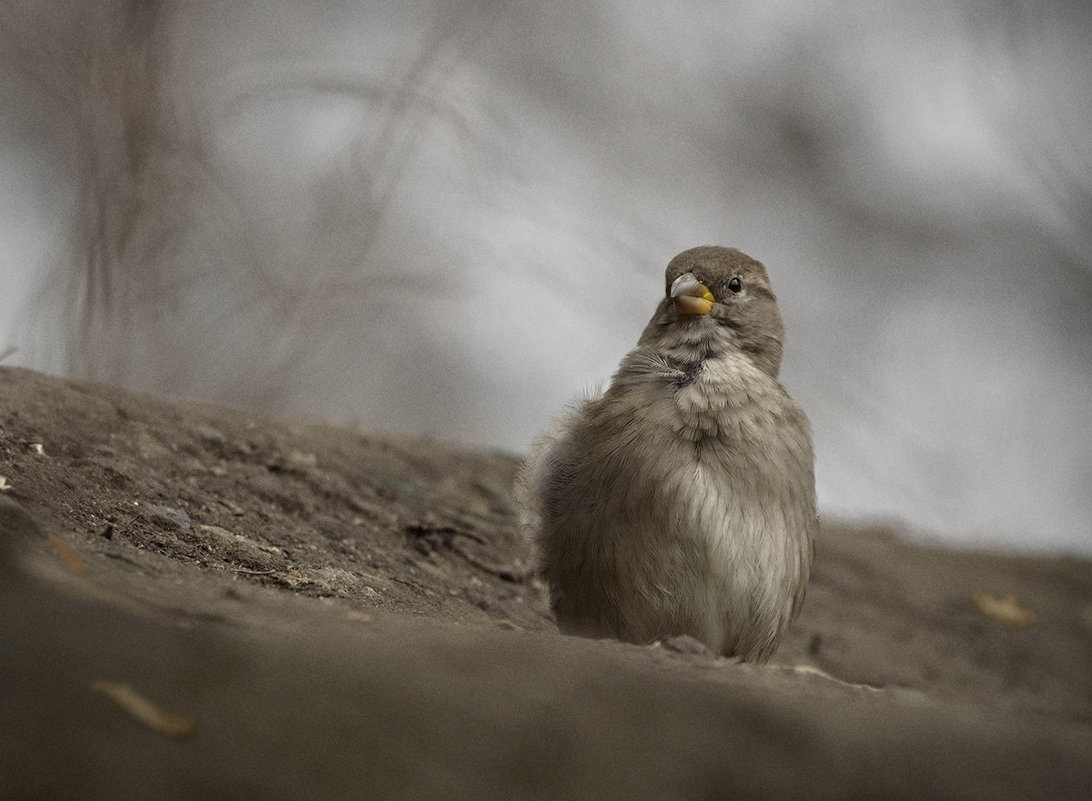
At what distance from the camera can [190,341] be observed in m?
5.73

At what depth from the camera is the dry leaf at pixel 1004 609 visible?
498 centimetres

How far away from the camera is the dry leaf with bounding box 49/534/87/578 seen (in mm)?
1832

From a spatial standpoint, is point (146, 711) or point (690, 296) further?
point (690, 296)

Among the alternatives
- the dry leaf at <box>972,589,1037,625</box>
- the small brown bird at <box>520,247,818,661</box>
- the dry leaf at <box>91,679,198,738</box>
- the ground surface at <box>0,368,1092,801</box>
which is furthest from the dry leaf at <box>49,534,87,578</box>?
the dry leaf at <box>972,589,1037,625</box>

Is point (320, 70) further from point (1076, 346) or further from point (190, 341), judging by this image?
point (1076, 346)

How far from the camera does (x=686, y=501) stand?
2.96 m

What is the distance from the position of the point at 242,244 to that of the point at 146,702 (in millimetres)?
4437

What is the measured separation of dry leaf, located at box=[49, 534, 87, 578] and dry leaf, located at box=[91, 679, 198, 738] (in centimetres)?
41

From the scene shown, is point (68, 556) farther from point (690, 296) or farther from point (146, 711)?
point (690, 296)

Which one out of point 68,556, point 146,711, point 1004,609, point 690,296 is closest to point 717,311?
point 690,296

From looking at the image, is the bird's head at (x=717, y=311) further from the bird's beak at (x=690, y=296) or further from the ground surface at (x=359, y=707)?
the ground surface at (x=359, y=707)

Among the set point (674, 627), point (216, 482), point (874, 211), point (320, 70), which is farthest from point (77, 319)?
point (874, 211)

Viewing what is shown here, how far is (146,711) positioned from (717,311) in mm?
2412

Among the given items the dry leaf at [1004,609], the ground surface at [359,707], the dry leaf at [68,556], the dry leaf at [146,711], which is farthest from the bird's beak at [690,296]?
the dry leaf at [1004,609]
